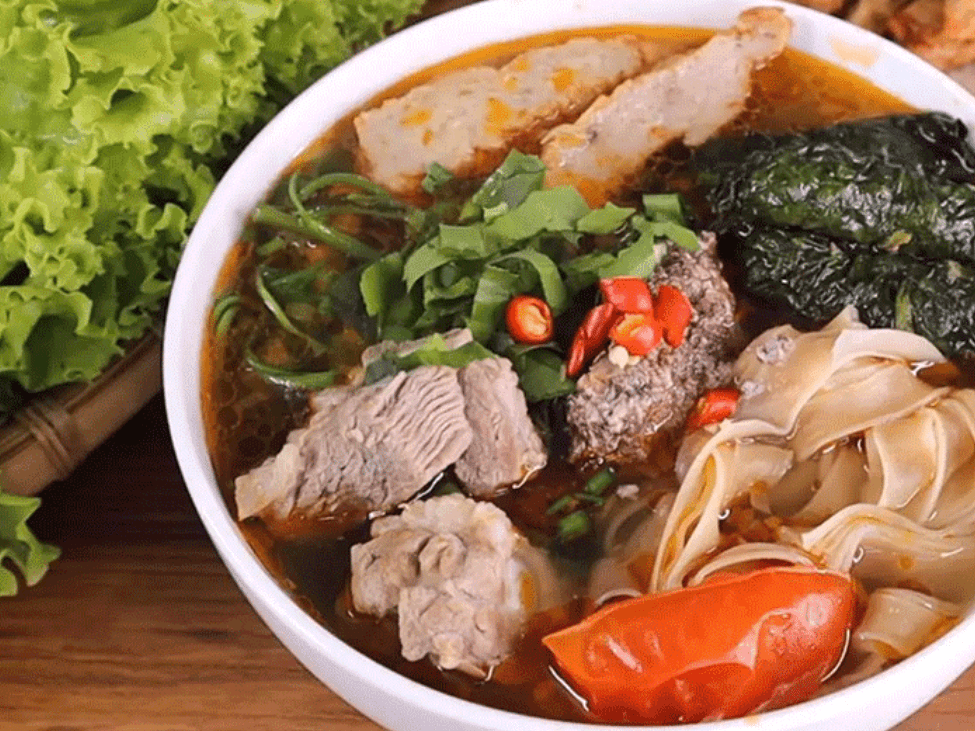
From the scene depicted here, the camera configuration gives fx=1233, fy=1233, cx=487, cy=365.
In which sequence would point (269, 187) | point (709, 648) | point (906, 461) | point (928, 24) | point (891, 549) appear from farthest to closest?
point (928, 24)
point (269, 187)
point (906, 461)
point (891, 549)
point (709, 648)

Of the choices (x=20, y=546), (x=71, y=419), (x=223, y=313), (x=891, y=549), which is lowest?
(x=20, y=546)

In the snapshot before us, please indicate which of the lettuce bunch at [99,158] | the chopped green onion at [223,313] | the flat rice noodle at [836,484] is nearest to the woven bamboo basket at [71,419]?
the lettuce bunch at [99,158]

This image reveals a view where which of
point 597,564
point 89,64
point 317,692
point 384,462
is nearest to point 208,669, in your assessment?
point 317,692

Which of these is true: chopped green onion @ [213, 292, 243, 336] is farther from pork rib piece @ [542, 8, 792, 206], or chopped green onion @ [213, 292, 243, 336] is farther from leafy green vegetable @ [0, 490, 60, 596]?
pork rib piece @ [542, 8, 792, 206]

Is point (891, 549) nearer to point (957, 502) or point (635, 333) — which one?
point (957, 502)

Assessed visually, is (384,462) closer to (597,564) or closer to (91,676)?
(597,564)

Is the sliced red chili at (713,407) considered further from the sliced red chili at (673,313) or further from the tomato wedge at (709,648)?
the tomato wedge at (709,648)

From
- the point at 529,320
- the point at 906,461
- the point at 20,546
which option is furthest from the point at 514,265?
the point at 20,546

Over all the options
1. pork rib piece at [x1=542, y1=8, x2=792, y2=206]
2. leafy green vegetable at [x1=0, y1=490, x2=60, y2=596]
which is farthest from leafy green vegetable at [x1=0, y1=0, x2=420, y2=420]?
pork rib piece at [x1=542, y1=8, x2=792, y2=206]
